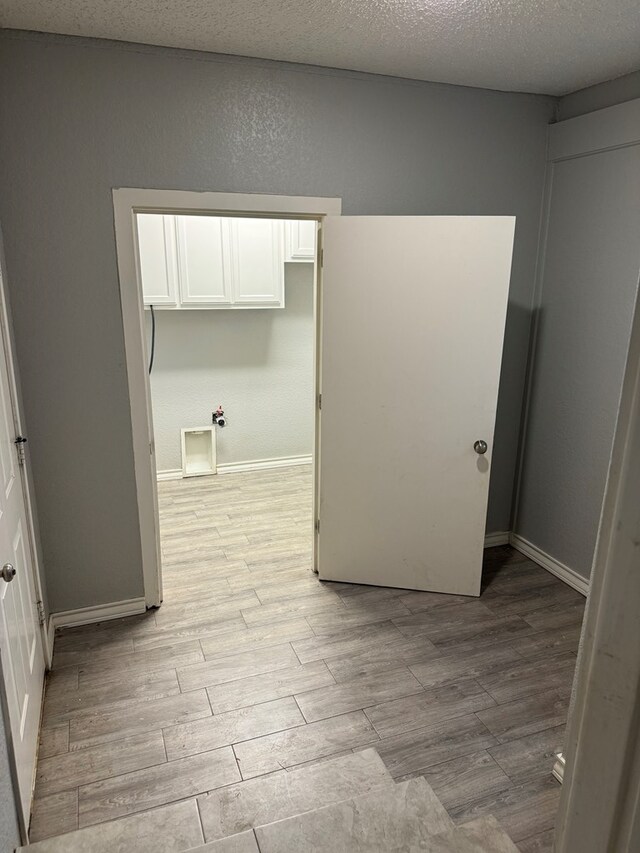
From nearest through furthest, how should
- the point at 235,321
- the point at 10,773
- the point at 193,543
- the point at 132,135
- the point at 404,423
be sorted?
the point at 10,773 → the point at 132,135 → the point at 404,423 → the point at 193,543 → the point at 235,321

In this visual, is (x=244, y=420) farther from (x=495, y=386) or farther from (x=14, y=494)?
(x=14, y=494)

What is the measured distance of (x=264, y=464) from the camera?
510cm

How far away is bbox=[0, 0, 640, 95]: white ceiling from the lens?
2002 millimetres

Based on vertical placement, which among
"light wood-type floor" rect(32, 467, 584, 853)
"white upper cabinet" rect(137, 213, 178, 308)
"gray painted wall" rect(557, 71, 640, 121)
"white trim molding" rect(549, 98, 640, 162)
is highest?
"gray painted wall" rect(557, 71, 640, 121)

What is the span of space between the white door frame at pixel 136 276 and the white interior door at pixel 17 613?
563mm

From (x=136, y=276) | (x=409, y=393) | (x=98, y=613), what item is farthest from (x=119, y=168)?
(x=98, y=613)

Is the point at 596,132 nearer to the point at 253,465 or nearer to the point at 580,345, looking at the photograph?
the point at 580,345

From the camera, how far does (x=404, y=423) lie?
9.62ft

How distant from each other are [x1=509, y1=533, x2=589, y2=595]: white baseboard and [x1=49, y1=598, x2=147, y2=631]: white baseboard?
7.53 feet

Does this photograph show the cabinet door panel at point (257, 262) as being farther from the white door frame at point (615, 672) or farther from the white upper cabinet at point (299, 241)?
the white door frame at point (615, 672)

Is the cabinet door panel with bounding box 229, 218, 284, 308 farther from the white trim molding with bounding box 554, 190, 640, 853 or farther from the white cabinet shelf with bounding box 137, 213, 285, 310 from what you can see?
the white trim molding with bounding box 554, 190, 640, 853

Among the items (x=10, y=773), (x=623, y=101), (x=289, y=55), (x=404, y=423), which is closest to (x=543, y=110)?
(x=623, y=101)

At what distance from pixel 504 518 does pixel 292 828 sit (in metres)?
2.46

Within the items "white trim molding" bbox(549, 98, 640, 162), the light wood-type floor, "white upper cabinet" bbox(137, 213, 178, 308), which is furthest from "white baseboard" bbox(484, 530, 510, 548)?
"white upper cabinet" bbox(137, 213, 178, 308)
